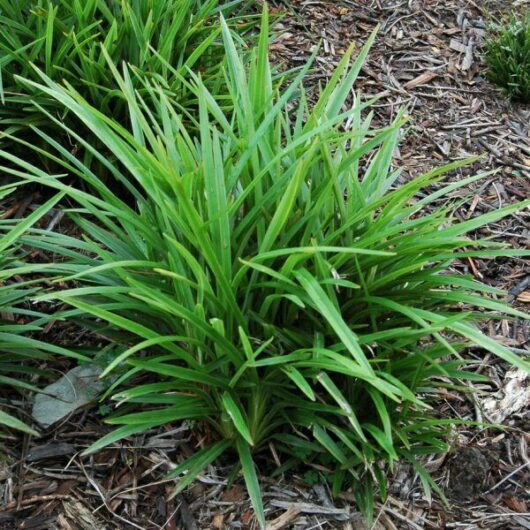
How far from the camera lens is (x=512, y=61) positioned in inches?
159

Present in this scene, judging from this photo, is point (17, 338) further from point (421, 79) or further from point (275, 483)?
point (421, 79)

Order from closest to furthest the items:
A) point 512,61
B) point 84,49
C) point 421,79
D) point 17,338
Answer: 1. point 17,338
2. point 84,49
3. point 512,61
4. point 421,79

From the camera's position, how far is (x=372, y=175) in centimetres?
246

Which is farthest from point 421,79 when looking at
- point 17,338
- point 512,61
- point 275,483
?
point 17,338

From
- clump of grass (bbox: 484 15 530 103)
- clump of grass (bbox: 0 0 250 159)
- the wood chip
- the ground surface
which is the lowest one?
the ground surface

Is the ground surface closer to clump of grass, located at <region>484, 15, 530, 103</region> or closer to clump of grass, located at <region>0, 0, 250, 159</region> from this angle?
clump of grass, located at <region>484, 15, 530, 103</region>

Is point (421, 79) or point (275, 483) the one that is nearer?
point (275, 483)

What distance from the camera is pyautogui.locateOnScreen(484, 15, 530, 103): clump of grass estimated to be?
158 inches

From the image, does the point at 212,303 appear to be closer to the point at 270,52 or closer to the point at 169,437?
the point at 169,437

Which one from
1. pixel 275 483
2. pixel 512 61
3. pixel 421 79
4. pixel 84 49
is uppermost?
pixel 84 49

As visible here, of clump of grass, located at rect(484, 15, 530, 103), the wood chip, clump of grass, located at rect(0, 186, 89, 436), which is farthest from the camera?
the wood chip

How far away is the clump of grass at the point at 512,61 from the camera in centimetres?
402

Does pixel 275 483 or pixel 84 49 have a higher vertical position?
pixel 84 49

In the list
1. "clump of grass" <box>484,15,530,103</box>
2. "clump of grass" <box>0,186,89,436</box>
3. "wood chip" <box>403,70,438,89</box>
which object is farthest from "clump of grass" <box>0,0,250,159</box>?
"clump of grass" <box>484,15,530,103</box>
